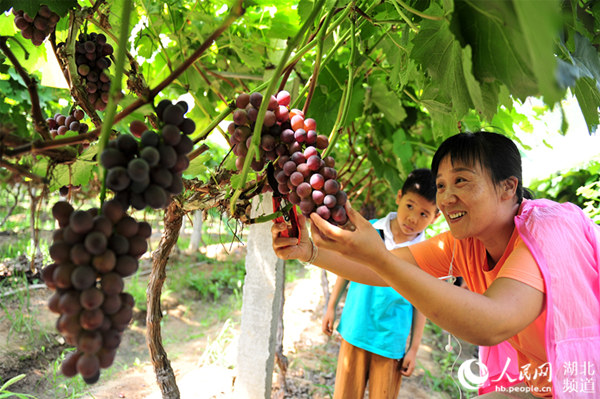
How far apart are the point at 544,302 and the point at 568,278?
0.10m

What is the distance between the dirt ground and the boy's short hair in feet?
6.28

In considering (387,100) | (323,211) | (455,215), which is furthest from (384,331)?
(323,211)

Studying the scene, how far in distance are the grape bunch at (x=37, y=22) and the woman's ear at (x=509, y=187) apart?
1.30 metres

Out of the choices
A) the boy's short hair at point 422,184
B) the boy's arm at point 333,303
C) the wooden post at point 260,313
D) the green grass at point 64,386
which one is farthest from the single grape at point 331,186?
the green grass at point 64,386

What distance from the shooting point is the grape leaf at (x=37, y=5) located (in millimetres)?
827

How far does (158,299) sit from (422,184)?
5.63 feet

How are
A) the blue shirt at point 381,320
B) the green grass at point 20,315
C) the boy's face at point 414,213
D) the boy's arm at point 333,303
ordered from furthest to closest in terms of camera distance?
the green grass at point 20,315 < the boy's arm at point 333,303 < the blue shirt at point 381,320 < the boy's face at point 414,213

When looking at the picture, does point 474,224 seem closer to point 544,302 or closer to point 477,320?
point 544,302

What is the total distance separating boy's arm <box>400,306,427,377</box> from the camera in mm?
2740

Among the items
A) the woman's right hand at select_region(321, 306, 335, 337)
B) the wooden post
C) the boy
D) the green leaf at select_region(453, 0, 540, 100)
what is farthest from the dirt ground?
the green leaf at select_region(453, 0, 540, 100)

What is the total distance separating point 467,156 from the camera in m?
1.32

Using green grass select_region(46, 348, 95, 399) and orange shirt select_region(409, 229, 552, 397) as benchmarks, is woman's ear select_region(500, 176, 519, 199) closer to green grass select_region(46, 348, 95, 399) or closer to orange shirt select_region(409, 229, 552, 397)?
orange shirt select_region(409, 229, 552, 397)

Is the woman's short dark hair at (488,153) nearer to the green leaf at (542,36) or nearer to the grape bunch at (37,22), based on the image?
the green leaf at (542,36)

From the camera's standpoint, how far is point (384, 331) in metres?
2.70
